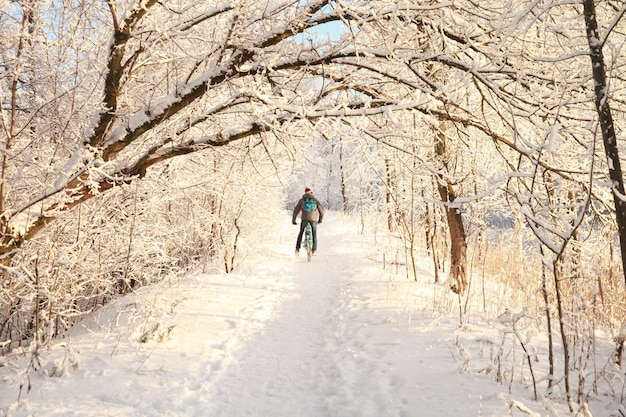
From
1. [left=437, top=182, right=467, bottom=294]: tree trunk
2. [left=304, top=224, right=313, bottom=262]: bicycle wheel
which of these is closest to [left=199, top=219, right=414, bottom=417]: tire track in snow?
[left=437, top=182, right=467, bottom=294]: tree trunk

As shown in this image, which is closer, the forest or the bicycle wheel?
the forest

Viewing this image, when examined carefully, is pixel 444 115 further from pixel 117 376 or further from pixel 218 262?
pixel 218 262

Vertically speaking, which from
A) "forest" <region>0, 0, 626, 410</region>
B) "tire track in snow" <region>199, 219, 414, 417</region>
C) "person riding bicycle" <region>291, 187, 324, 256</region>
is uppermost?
"forest" <region>0, 0, 626, 410</region>

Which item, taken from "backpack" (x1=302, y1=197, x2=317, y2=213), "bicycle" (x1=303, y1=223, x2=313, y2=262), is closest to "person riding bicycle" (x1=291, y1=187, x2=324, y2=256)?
"backpack" (x1=302, y1=197, x2=317, y2=213)

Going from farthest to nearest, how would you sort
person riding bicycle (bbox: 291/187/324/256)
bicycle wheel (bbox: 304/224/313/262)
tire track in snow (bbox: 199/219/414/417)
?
person riding bicycle (bbox: 291/187/324/256), bicycle wheel (bbox: 304/224/313/262), tire track in snow (bbox: 199/219/414/417)

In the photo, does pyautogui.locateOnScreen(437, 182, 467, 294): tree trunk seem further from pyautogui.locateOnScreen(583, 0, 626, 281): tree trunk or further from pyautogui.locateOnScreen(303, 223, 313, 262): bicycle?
pyautogui.locateOnScreen(303, 223, 313, 262): bicycle

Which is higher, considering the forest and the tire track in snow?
the forest

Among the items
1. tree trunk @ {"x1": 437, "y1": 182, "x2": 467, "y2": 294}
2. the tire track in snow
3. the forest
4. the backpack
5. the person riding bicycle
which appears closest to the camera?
the forest

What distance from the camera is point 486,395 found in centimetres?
293

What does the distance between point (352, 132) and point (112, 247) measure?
183 inches

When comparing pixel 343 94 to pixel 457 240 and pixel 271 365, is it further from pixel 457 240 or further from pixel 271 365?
pixel 457 240

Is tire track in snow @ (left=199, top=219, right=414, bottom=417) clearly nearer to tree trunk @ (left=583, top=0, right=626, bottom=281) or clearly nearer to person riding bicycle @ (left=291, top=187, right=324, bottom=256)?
tree trunk @ (left=583, top=0, right=626, bottom=281)

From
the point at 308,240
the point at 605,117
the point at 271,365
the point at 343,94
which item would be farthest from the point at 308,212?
the point at 605,117

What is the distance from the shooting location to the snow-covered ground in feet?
9.80
